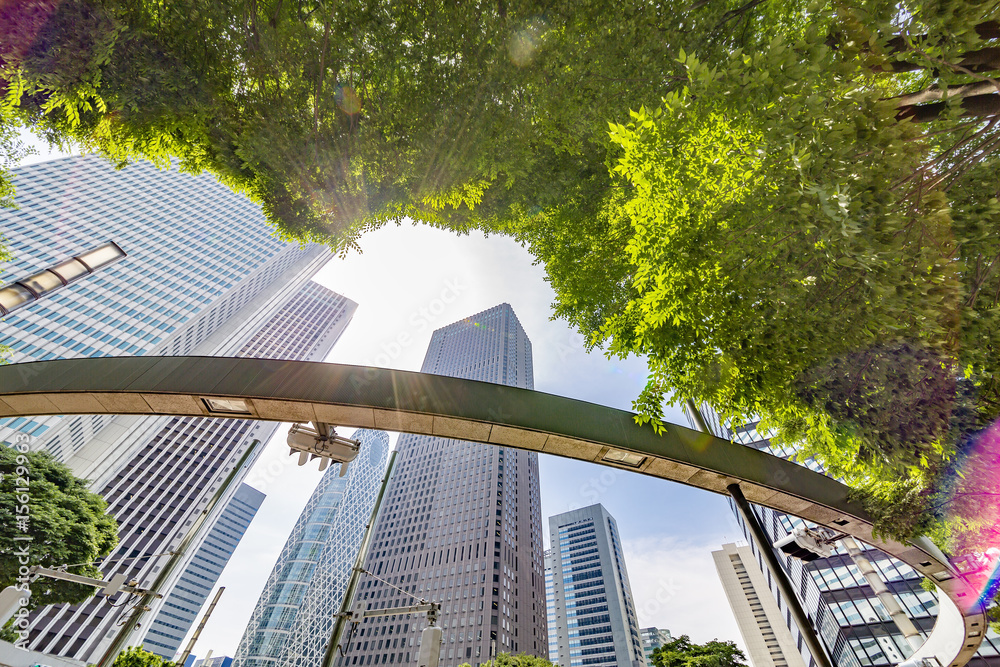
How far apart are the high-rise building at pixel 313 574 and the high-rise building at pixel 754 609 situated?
89.1 m

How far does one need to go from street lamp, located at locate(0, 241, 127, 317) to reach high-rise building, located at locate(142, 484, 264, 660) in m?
153

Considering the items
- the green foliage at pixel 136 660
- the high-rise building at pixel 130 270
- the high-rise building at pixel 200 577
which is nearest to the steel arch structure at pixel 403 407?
the green foliage at pixel 136 660

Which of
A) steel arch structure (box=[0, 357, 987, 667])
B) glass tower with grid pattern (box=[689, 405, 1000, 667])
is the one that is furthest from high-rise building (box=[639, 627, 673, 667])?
steel arch structure (box=[0, 357, 987, 667])

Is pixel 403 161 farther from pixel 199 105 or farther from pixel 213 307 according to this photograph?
pixel 213 307

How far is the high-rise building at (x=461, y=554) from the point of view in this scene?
74688mm

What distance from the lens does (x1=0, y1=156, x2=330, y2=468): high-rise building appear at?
194 feet

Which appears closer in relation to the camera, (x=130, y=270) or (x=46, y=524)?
(x=46, y=524)

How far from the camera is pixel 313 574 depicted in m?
113

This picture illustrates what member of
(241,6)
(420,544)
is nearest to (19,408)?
(241,6)

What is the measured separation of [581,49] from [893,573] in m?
53.0

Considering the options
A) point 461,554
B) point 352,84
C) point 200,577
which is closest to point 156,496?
point 461,554

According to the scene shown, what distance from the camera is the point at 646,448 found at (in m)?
4.71

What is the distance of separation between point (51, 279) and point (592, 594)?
149947mm

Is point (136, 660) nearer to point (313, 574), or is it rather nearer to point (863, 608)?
point (863, 608)
